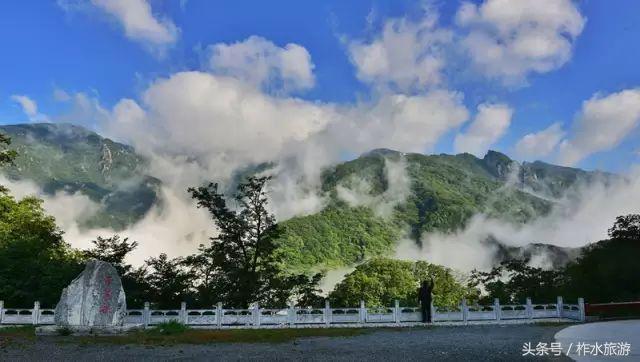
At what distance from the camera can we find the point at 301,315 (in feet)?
83.1

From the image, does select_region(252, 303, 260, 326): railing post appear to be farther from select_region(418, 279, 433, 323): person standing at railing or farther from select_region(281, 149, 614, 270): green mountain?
select_region(281, 149, 614, 270): green mountain

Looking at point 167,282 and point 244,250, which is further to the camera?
point 244,250

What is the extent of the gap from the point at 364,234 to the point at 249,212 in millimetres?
99380

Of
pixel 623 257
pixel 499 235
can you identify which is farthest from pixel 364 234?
pixel 623 257

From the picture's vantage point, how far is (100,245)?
33250 mm

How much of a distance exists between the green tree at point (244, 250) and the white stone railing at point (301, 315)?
15.3ft

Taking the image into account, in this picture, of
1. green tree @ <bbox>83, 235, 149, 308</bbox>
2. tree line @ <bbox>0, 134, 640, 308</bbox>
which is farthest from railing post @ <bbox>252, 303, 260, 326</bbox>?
green tree @ <bbox>83, 235, 149, 308</bbox>

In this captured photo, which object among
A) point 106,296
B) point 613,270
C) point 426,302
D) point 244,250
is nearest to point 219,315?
point 106,296

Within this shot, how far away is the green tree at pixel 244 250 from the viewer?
3091 cm

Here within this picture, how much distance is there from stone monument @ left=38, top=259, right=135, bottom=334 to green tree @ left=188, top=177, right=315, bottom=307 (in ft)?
34.0

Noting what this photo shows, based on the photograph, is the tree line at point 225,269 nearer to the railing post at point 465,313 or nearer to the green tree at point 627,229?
the green tree at point 627,229

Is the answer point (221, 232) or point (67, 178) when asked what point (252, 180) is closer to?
point (221, 232)

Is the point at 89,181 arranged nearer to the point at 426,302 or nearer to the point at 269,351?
the point at 426,302

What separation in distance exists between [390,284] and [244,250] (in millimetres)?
33007
